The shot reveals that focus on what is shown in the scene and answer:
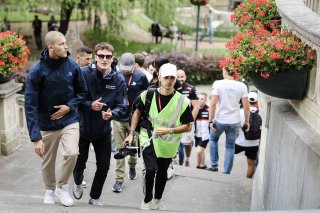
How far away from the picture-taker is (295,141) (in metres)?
4.71

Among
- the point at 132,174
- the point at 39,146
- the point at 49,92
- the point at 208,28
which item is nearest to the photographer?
the point at 39,146

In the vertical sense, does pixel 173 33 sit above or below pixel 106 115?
below

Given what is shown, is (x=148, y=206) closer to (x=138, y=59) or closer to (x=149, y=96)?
(x=149, y=96)

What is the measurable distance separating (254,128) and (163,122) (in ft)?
10.8

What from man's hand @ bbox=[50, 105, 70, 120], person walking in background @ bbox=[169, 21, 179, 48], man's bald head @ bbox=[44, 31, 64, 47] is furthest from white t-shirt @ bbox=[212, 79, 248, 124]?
person walking in background @ bbox=[169, 21, 179, 48]

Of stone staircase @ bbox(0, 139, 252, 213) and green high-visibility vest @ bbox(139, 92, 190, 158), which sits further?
stone staircase @ bbox(0, 139, 252, 213)

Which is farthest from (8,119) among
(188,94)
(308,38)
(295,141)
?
(308,38)

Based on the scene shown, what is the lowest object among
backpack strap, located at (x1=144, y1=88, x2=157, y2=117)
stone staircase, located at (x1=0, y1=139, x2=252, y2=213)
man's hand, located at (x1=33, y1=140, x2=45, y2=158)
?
stone staircase, located at (x1=0, y1=139, x2=252, y2=213)

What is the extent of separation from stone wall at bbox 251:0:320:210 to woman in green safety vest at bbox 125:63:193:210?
973mm

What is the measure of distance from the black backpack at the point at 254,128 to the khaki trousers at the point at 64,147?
12.4 ft

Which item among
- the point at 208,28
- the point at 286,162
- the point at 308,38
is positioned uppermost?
the point at 308,38

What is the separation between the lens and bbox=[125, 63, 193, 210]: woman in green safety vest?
5598 mm

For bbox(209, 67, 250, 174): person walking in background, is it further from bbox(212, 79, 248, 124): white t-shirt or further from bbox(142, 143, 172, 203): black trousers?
bbox(142, 143, 172, 203): black trousers

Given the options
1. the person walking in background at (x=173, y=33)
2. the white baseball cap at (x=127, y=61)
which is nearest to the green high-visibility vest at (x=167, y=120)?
the white baseball cap at (x=127, y=61)
